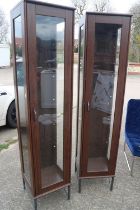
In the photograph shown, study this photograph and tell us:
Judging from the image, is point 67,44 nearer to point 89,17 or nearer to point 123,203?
point 89,17

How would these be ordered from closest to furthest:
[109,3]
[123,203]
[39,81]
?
[39,81] → [123,203] → [109,3]

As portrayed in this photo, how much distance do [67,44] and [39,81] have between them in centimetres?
44

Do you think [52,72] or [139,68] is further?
[139,68]

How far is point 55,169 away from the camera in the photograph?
7.72 feet

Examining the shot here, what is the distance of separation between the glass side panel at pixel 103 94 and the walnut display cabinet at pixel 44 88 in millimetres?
413

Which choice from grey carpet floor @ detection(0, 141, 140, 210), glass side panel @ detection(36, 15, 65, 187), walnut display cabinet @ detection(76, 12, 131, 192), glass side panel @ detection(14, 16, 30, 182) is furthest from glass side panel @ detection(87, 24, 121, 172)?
glass side panel @ detection(14, 16, 30, 182)

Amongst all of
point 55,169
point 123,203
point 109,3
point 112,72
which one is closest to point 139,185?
point 123,203

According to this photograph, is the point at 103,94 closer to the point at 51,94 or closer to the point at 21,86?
the point at 51,94

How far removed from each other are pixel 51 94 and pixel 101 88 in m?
0.57

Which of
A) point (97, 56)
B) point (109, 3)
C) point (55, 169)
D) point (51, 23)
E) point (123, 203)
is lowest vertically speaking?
point (123, 203)

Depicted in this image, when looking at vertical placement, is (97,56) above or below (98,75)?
above

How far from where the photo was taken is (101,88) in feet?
7.93

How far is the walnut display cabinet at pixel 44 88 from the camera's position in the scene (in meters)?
1.68

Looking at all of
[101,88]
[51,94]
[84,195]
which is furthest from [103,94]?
[84,195]
